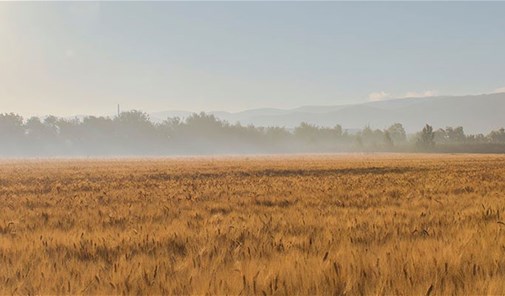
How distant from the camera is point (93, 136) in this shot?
148125mm

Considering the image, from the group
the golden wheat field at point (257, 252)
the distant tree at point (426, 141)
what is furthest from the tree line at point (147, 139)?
the golden wheat field at point (257, 252)

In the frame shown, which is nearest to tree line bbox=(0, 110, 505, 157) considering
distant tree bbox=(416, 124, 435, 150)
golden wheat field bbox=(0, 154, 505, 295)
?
distant tree bbox=(416, 124, 435, 150)

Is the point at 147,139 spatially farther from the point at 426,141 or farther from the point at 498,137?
the point at 498,137

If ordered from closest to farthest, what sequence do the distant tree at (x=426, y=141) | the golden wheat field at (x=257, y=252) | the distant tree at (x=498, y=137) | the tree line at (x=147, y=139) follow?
the golden wheat field at (x=257, y=252) < the tree line at (x=147, y=139) < the distant tree at (x=426, y=141) < the distant tree at (x=498, y=137)

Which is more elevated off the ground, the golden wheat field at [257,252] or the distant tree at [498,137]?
the distant tree at [498,137]

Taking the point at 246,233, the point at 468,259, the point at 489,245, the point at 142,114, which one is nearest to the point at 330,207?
the point at 246,233

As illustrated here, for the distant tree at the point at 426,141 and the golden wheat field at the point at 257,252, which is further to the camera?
the distant tree at the point at 426,141

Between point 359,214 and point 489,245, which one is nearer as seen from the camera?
point 489,245

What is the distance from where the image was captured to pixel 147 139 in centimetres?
15888

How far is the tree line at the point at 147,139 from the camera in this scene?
144m

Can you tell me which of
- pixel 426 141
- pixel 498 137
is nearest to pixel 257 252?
pixel 426 141

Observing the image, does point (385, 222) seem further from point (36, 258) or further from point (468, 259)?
point (36, 258)

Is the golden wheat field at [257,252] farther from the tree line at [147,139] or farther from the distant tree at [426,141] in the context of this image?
the distant tree at [426,141]

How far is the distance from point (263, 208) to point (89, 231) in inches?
137
